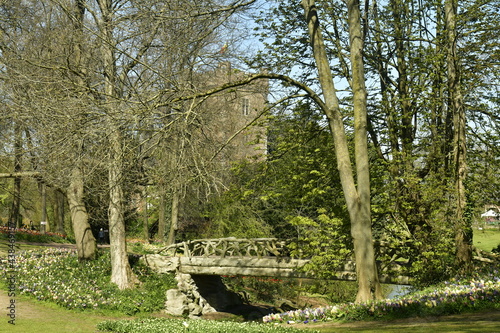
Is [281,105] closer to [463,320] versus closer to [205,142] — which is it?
[205,142]

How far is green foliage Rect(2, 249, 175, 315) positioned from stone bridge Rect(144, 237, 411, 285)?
2.71ft

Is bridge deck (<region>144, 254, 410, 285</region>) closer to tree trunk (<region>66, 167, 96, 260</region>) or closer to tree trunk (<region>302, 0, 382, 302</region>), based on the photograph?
tree trunk (<region>66, 167, 96, 260</region>)

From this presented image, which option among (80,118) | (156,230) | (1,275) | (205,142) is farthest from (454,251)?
(156,230)

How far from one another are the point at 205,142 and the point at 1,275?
8756mm

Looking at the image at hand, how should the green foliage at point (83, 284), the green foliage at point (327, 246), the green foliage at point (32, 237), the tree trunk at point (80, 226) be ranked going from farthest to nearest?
the green foliage at point (32, 237)
the tree trunk at point (80, 226)
the green foliage at point (83, 284)
the green foliage at point (327, 246)

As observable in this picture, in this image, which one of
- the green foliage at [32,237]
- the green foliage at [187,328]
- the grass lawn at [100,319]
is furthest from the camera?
the green foliage at [32,237]

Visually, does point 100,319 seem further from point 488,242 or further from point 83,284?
point 488,242

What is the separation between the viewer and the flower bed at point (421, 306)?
1021 centimetres

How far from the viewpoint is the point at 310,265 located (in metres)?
15.3

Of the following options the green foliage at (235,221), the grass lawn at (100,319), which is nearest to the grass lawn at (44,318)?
the grass lawn at (100,319)

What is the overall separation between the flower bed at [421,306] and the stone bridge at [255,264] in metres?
4.08

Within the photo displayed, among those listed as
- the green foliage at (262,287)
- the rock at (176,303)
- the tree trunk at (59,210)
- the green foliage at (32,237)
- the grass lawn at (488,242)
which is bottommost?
the green foliage at (262,287)

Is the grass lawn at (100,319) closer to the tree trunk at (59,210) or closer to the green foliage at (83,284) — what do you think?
the green foliage at (83,284)

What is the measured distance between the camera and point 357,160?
12648 mm
